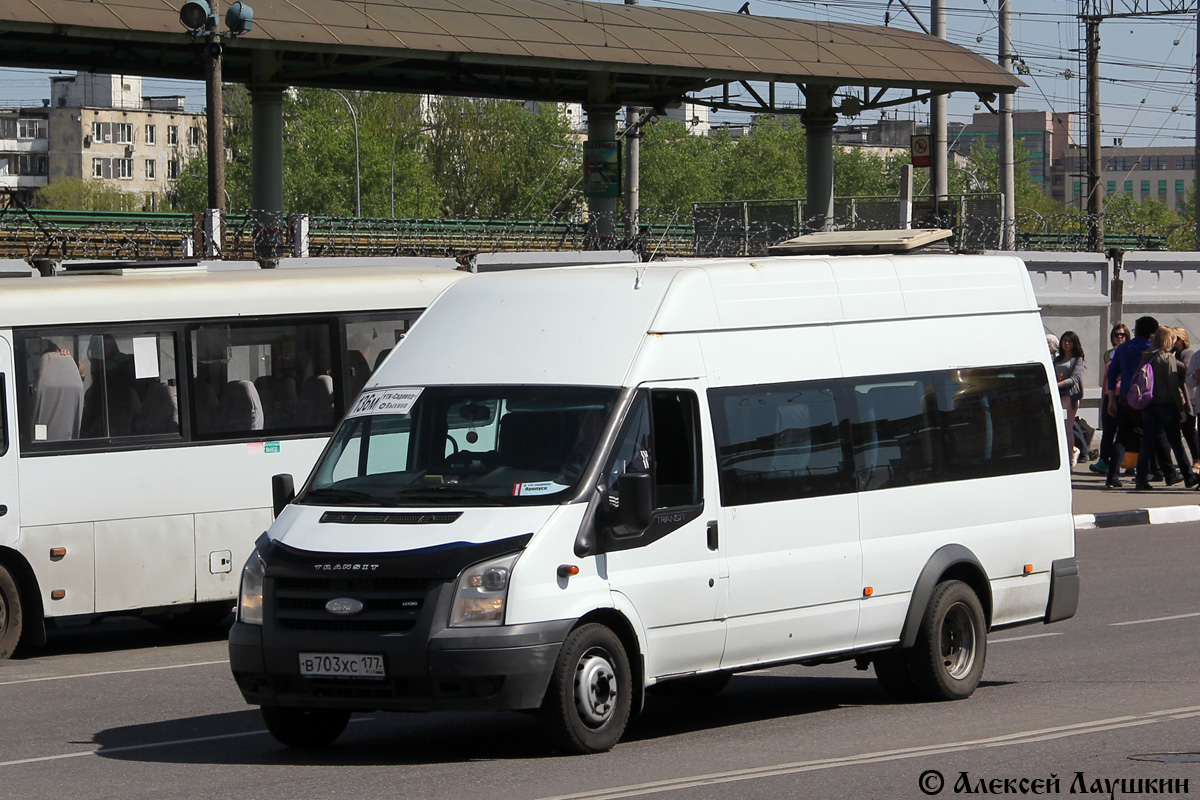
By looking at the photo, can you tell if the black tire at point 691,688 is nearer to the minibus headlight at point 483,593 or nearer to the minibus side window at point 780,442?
the minibus side window at point 780,442

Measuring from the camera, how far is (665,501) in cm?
835

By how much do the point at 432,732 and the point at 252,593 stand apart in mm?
1382

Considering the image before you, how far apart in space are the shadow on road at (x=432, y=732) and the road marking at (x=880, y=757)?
3.05 feet

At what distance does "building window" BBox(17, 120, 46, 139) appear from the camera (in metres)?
154

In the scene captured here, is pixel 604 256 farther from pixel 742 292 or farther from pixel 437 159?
pixel 437 159

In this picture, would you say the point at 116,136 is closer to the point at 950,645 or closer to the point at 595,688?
the point at 950,645

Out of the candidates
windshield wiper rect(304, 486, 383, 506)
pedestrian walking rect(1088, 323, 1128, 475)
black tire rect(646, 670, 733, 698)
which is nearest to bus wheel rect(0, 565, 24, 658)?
windshield wiper rect(304, 486, 383, 506)

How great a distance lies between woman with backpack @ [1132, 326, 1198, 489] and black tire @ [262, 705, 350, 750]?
1551cm

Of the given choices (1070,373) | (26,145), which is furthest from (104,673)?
(26,145)

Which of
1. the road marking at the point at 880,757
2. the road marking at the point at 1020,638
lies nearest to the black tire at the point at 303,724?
the road marking at the point at 880,757

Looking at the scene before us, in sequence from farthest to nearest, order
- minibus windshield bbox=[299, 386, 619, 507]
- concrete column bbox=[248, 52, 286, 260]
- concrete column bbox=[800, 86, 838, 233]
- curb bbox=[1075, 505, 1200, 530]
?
concrete column bbox=[800, 86, 838, 233] → concrete column bbox=[248, 52, 286, 260] → curb bbox=[1075, 505, 1200, 530] → minibus windshield bbox=[299, 386, 619, 507]

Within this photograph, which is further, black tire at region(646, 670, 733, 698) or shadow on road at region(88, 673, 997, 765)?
black tire at region(646, 670, 733, 698)

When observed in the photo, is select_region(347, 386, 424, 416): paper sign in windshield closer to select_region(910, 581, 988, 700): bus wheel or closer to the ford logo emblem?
the ford logo emblem

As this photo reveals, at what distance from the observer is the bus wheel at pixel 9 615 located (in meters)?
12.1
